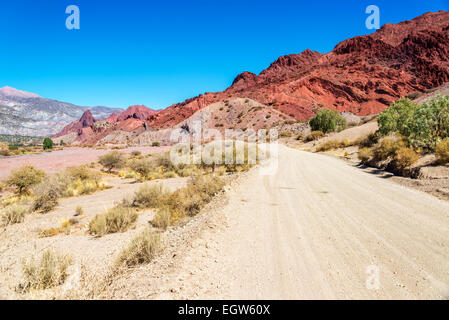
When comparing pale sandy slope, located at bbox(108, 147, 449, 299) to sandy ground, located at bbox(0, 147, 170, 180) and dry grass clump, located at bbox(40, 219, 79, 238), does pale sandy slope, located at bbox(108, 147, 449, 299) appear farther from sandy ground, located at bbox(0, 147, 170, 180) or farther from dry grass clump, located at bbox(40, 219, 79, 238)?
sandy ground, located at bbox(0, 147, 170, 180)

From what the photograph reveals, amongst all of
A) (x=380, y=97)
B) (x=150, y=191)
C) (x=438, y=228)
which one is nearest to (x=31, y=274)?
(x=150, y=191)

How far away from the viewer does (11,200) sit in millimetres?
9492

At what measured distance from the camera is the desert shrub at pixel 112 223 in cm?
613

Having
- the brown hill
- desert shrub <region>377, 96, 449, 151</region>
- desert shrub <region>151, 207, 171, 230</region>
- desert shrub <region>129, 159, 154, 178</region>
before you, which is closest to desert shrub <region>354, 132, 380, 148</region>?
desert shrub <region>377, 96, 449, 151</region>

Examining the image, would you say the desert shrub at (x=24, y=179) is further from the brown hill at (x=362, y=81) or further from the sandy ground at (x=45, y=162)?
the brown hill at (x=362, y=81)

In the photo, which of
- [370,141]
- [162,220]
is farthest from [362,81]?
[162,220]

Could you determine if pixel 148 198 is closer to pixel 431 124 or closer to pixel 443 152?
pixel 443 152

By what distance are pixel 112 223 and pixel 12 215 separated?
3.95 metres

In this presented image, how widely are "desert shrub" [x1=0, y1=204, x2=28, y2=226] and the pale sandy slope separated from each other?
7076mm

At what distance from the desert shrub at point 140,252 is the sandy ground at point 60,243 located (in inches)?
13.8

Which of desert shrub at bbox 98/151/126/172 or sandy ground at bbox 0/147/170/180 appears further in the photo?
desert shrub at bbox 98/151/126/172

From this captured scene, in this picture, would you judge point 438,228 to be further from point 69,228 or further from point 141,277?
point 69,228

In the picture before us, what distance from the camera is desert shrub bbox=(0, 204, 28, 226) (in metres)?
7.05

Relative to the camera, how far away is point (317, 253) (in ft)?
11.8
